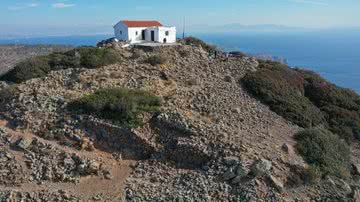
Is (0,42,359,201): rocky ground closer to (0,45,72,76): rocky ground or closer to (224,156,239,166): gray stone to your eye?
(224,156,239,166): gray stone

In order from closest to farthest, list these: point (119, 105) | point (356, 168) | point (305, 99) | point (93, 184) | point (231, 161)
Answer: point (93, 184) → point (231, 161) → point (119, 105) → point (356, 168) → point (305, 99)

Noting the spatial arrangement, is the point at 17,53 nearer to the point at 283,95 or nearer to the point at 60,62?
the point at 60,62

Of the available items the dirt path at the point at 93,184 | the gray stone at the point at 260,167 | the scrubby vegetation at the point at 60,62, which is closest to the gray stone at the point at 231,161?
the gray stone at the point at 260,167

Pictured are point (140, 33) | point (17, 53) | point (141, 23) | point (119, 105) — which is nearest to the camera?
point (119, 105)

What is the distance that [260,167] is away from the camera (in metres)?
17.2

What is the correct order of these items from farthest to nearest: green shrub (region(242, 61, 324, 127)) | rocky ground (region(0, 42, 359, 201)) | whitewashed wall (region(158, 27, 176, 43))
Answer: whitewashed wall (region(158, 27, 176, 43)) < green shrub (region(242, 61, 324, 127)) < rocky ground (region(0, 42, 359, 201))

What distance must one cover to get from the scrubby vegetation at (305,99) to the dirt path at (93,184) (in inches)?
384

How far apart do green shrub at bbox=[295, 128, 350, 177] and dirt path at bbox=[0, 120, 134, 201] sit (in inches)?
330

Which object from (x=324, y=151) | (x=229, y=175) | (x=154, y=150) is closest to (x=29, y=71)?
(x=154, y=150)

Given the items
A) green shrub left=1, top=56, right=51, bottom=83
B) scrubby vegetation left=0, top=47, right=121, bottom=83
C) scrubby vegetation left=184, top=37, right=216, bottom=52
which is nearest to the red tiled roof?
scrubby vegetation left=184, top=37, right=216, bottom=52

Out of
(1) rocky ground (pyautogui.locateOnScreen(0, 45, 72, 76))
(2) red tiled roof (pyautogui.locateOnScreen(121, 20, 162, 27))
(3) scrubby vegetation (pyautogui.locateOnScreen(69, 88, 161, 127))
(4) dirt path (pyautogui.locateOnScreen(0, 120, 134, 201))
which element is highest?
(2) red tiled roof (pyautogui.locateOnScreen(121, 20, 162, 27))

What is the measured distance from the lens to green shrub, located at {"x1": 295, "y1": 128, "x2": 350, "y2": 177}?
63.2 ft

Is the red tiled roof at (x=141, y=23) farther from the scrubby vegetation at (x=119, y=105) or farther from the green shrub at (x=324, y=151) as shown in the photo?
the green shrub at (x=324, y=151)

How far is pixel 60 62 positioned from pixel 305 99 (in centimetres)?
1523
